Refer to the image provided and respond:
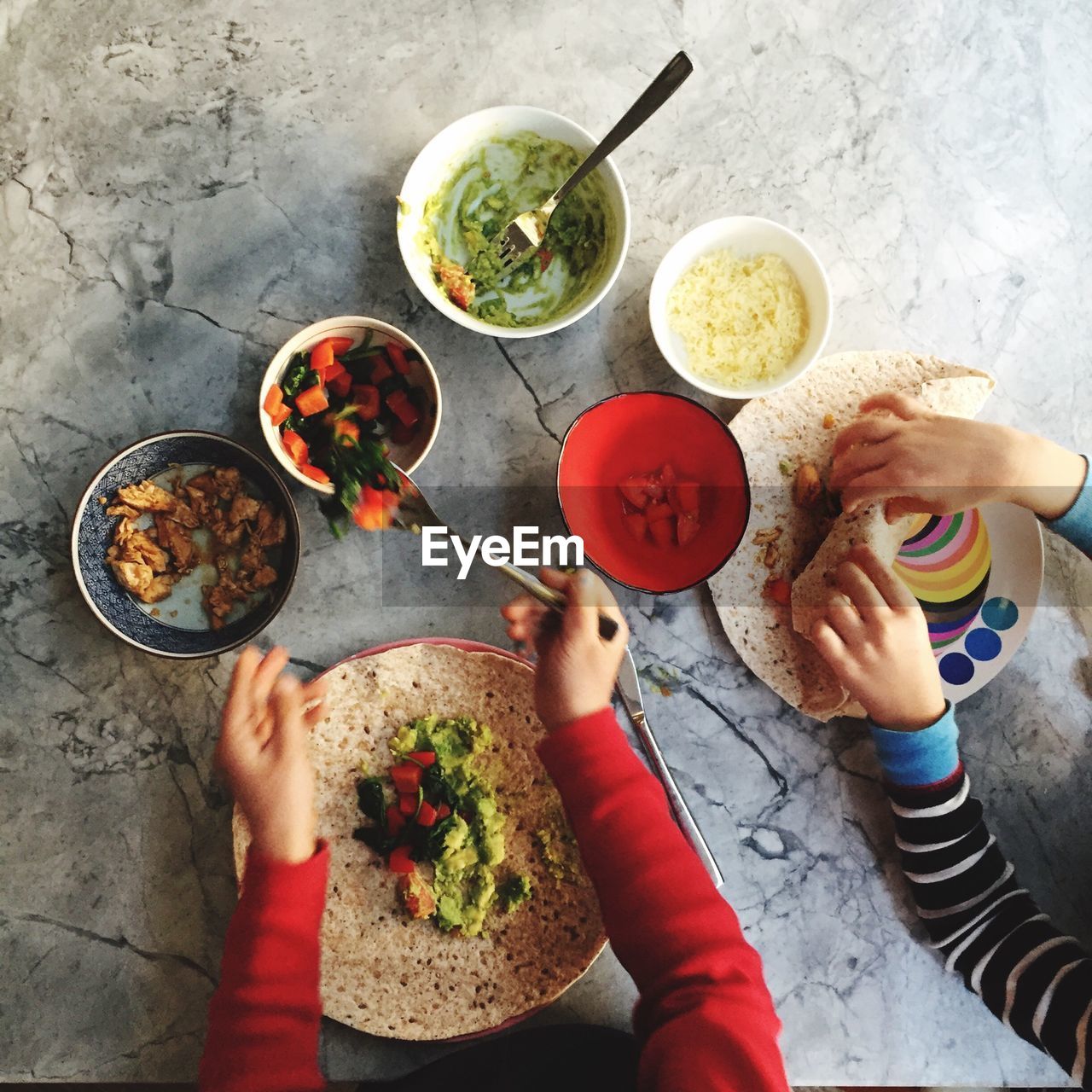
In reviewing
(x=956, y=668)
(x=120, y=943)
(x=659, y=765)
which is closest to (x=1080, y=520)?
(x=956, y=668)

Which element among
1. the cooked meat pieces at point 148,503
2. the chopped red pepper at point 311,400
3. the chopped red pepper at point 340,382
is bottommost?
the cooked meat pieces at point 148,503

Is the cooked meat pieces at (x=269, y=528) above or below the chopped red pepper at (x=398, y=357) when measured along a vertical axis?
below

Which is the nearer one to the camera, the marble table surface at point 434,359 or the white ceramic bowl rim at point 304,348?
the white ceramic bowl rim at point 304,348

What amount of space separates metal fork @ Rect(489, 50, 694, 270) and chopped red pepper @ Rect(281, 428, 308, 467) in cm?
46

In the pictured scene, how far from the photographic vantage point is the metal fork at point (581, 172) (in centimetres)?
127

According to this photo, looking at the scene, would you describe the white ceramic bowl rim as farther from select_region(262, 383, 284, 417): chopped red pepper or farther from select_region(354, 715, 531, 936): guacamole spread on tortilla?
select_region(354, 715, 531, 936): guacamole spread on tortilla

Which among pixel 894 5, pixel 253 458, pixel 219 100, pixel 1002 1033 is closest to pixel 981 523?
pixel 1002 1033

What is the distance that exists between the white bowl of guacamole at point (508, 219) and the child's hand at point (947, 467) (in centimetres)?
53

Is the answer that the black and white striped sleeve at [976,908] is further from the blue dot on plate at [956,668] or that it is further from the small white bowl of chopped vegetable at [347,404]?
the small white bowl of chopped vegetable at [347,404]

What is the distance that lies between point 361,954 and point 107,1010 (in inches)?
17.2

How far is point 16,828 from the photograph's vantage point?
4.74 ft

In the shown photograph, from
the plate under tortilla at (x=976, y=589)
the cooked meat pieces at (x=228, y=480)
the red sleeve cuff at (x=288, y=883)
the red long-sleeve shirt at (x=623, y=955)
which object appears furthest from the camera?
the plate under tortilla at (x=976, y=589)

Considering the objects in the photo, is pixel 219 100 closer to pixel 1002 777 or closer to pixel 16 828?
pixel 16 828

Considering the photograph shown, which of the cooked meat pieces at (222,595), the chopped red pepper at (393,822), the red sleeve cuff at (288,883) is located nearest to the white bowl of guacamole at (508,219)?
the cooked meat pieces at (222,595)
